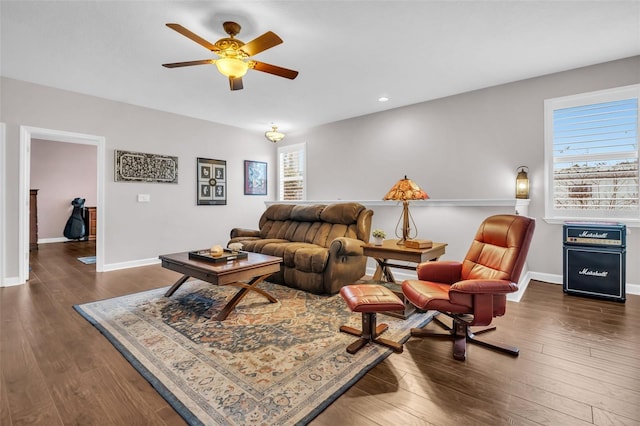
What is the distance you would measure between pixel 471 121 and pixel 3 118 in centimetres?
633

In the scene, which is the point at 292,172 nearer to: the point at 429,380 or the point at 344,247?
the point at 344,247

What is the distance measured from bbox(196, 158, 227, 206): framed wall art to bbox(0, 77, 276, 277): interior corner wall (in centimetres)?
10

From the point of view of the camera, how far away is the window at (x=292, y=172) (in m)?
6.73

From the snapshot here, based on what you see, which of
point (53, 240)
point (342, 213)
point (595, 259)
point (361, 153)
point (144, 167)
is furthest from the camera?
point (53, 240)

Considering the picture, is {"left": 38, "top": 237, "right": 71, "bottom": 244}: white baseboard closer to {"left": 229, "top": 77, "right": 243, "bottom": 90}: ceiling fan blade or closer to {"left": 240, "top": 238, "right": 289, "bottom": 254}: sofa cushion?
{"left": 240, "top": 238, "right": 289, "bottom": 254}: sofa cushion

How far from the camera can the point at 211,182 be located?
6031mm

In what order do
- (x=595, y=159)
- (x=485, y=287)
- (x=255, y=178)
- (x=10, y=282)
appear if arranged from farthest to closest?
(x=255, y=178), (x=10, y=282), (x=595, y=159), (x=485, y=287)

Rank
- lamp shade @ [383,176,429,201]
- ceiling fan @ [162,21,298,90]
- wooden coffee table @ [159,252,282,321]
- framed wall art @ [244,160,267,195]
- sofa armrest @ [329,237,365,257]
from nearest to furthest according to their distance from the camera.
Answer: ceiling fan @ [162,21,298,90] < wooden coffee table @ [159,252,282,321] < lamp shade @ [383,176,429,201] < sofa armrest @ [329,237,365,257] < framed wall art @ [244,160,267,195]

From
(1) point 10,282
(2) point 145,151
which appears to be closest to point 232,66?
(2) point 145,151

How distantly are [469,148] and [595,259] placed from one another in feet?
6.70

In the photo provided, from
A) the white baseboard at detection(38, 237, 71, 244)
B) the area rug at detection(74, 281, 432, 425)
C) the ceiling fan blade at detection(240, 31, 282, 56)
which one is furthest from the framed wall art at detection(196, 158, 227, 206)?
the white baseboard at detection(38, 237, 71, 244)

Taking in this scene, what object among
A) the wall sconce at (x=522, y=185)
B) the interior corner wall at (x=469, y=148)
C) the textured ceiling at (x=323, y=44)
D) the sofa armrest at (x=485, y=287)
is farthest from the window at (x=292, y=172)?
the sofa armrest at (x=485, y=287)

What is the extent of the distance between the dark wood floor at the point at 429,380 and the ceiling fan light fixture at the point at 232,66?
8.16ft

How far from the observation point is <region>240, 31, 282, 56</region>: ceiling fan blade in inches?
93.0
